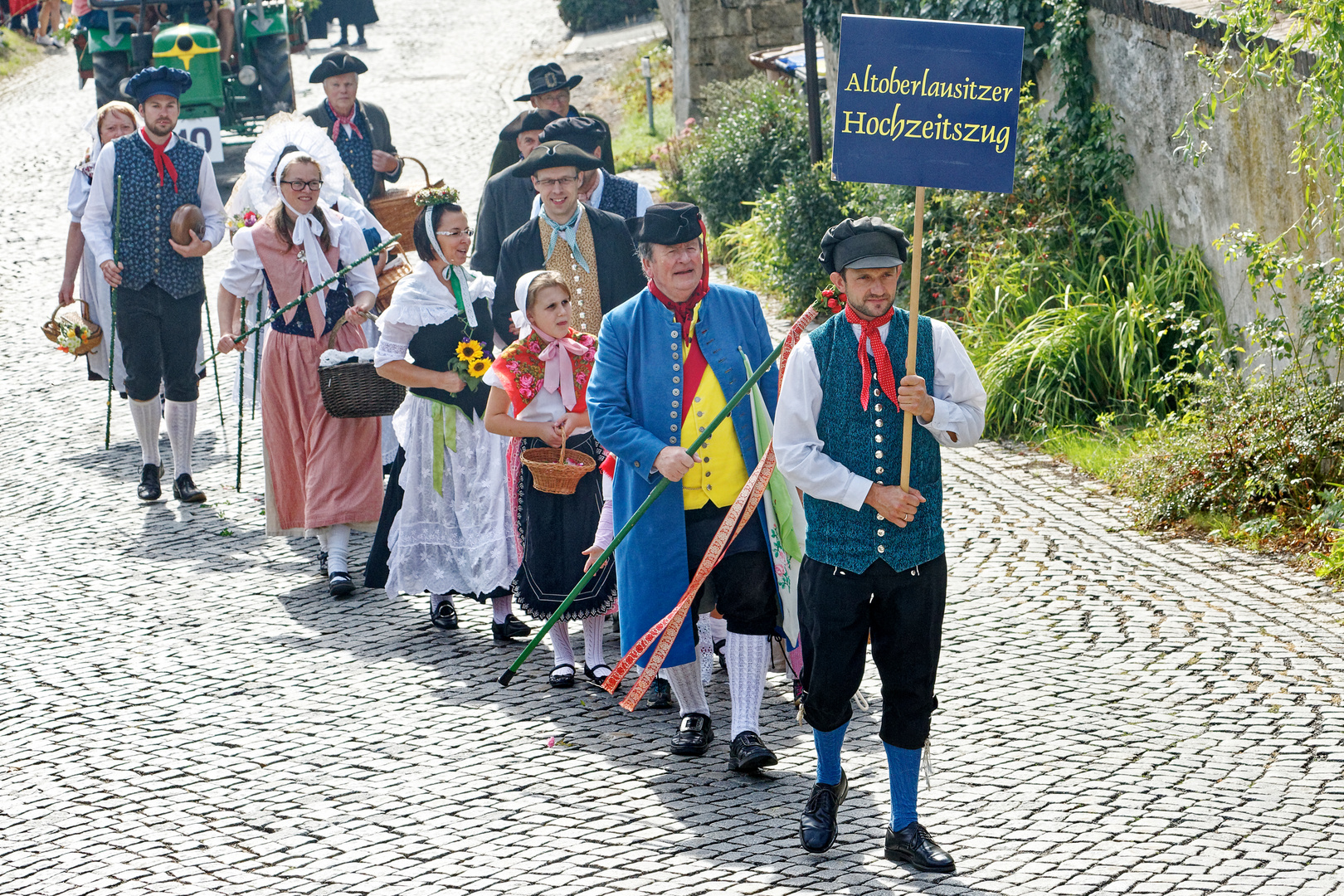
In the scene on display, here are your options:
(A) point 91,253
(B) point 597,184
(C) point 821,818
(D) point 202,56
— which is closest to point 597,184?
(B) point 597,184

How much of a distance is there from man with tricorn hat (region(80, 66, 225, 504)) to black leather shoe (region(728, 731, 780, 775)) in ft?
15.1

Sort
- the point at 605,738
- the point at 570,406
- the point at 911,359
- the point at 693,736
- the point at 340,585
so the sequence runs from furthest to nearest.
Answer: the point at 340,585
the point at 570,406
the point at 605,738
the point at 693,736
the point at 911,359

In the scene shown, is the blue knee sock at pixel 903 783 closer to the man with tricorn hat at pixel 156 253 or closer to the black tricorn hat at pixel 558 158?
the black tricorn hat at pixel 558 158

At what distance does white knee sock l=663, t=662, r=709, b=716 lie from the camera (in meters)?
5.18

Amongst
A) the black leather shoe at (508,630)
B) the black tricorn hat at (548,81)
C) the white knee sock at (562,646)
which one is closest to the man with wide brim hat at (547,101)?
the black tricorn hat at (548,81)

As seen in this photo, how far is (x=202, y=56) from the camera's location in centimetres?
1789

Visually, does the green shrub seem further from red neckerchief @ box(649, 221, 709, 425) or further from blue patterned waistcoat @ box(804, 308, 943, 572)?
blue patterned waistcoat @ box(804, 308, 943, 572)

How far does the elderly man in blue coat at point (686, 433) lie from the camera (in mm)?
5027

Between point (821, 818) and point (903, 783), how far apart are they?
0.89 ft

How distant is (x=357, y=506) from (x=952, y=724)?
3133 millimetres

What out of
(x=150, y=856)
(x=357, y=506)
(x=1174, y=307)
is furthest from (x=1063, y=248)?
(x=150, y=856)

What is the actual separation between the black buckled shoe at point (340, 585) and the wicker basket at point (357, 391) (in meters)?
0.76

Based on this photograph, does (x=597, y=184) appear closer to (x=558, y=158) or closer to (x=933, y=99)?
(x=558, y=158)

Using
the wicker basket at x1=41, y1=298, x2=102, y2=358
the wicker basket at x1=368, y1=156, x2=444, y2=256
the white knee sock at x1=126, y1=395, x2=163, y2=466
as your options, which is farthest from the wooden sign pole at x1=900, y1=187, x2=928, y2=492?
the wicker basket at x1=41, y1=298, x2=102, y2=358
